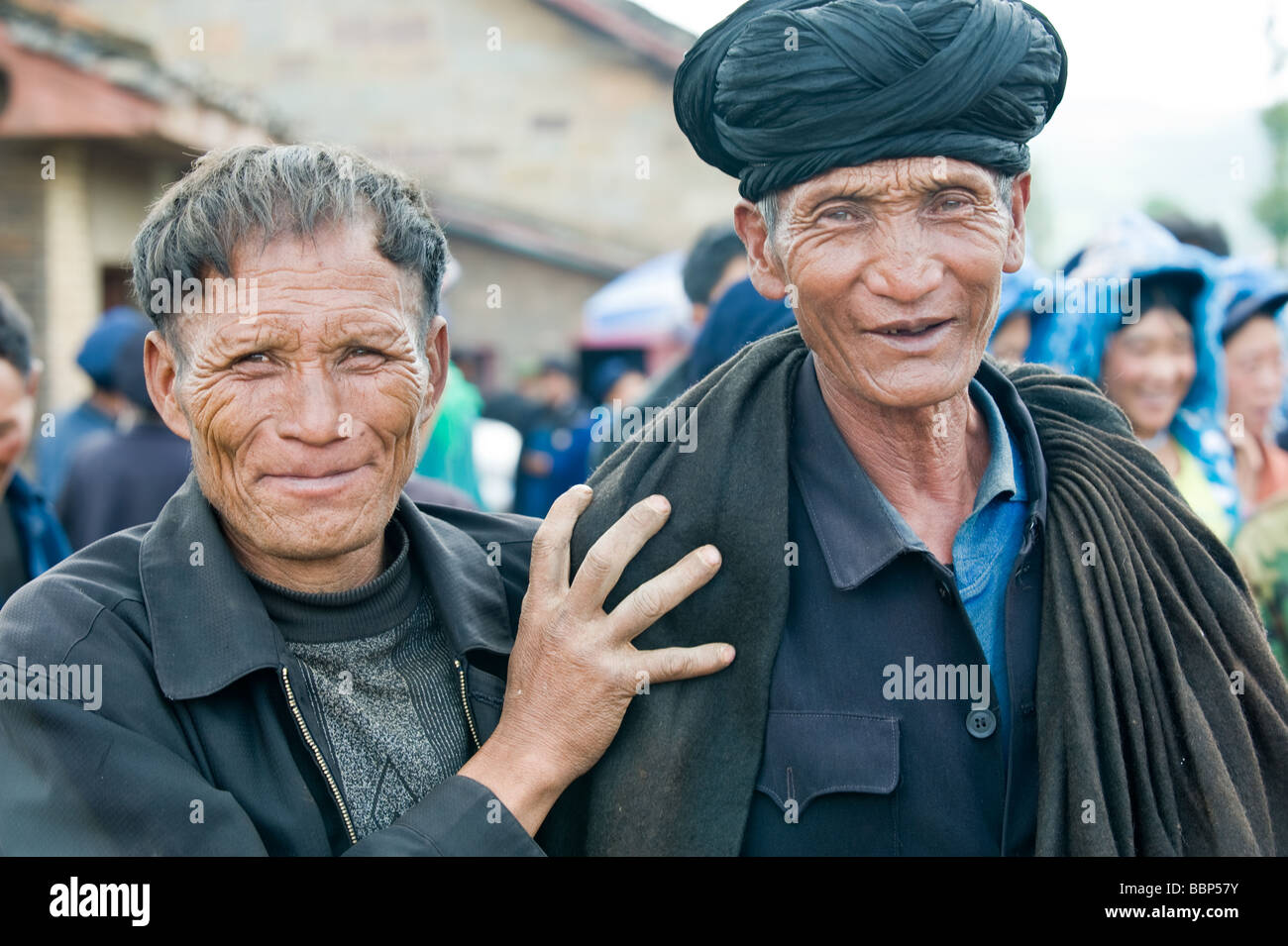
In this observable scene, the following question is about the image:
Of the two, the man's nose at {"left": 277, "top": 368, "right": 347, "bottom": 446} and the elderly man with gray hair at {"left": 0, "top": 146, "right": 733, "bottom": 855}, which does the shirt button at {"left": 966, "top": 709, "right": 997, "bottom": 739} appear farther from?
the man's nose at {"left": 277, "top": 368, "right": 347, "bottom": 446}

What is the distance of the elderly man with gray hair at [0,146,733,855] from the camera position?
1.98 m

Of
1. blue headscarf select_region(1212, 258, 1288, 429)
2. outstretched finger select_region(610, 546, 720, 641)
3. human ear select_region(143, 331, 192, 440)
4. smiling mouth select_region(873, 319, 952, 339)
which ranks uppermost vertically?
blue headscarf select_region(1212, 258, 1288, 429)

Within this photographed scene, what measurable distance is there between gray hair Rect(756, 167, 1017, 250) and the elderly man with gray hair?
0.54 metres

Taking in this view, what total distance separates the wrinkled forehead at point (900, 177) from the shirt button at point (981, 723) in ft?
2.89

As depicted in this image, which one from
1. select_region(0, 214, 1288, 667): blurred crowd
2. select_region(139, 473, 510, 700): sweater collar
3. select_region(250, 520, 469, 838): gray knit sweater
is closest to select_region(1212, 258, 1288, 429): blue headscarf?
select_region(0, 214, 1288, 667): blurred crowd

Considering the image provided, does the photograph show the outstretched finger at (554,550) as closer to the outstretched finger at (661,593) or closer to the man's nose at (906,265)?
the outstretched finger at (661,593)

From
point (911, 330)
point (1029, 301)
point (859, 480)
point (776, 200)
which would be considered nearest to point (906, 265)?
point (911, 330)

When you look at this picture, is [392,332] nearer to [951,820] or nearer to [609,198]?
[951,820]

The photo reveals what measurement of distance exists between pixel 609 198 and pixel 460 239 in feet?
11.2

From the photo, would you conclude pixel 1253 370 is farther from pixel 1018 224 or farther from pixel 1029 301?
pixel 1018 224

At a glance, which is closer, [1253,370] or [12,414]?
[12,414]

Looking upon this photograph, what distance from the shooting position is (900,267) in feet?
6.82

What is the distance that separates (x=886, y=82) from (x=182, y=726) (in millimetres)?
1598
